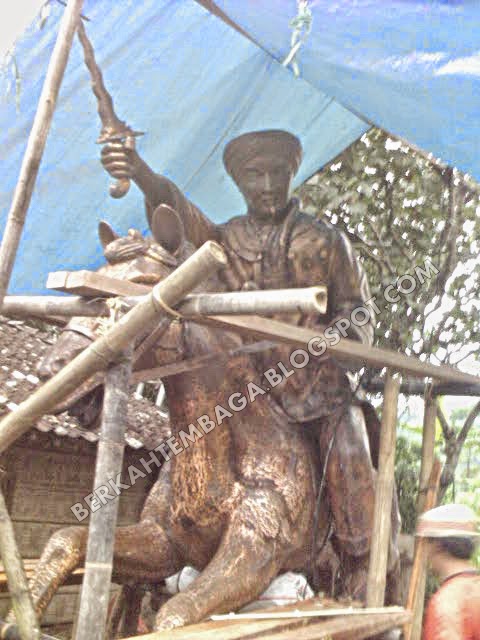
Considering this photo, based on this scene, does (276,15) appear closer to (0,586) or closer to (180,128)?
(180,128)

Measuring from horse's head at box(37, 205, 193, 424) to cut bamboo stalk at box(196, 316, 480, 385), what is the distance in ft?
1.68

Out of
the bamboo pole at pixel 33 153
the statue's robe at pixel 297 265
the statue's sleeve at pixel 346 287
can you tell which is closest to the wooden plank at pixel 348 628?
the statue's robe at pixel 297 265

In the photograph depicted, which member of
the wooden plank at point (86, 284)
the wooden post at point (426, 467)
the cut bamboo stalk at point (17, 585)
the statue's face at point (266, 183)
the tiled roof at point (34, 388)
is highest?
the statue's face at point (266, 183)

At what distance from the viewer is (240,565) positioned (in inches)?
142

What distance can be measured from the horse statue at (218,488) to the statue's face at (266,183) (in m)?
0.96

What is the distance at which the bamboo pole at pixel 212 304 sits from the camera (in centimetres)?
250

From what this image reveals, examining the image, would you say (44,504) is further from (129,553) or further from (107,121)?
(107,121)

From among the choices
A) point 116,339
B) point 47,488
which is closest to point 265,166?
point 116,339

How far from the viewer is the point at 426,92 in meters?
3.55

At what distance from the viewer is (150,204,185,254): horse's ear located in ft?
11.8

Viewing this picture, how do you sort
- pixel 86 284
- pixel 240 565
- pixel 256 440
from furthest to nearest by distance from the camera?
pixel 256 440 < pixel 240 565 < pixel 86 284

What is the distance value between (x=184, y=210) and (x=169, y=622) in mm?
2304

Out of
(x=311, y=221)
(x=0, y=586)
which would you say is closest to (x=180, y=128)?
(x=311, y=221)

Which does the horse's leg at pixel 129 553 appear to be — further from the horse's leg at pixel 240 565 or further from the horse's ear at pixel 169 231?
the horse's ear at pixel 169 231
